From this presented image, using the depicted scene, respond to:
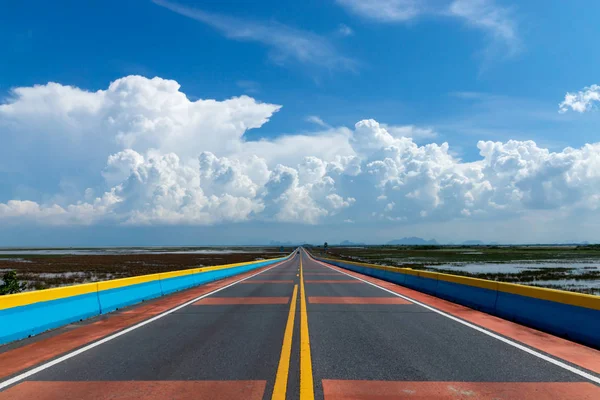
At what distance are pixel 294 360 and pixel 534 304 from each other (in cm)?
636

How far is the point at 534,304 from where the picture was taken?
9773 mm

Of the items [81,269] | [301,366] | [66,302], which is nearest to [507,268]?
[66,302]

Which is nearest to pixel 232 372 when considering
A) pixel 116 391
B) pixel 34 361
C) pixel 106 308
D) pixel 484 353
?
pixel 116 391

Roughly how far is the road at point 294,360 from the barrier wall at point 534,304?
1.32 feet

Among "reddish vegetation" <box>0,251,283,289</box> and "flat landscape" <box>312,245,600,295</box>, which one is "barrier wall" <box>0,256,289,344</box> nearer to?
"reddish vegetation" <box>0,251,283,289</box>

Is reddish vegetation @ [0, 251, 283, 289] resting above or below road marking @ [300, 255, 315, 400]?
below

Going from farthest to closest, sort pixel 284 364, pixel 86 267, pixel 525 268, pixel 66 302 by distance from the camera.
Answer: pixel 86 267 → pixel 525 268 → pixel 66 302 → pixel 284 364

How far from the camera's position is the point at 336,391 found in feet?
16.9

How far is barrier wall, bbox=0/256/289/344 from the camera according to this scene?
820 cm

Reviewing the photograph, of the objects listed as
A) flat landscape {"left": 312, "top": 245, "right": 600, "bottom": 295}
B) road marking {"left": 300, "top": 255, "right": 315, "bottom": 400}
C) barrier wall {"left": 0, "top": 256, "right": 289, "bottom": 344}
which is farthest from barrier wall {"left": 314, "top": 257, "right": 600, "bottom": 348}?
flat landscape {"left": 312, "top": 245, "right": 600, "bottom": 295}

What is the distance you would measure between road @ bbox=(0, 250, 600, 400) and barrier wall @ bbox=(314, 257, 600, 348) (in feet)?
1.32

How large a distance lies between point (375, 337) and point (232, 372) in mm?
3465

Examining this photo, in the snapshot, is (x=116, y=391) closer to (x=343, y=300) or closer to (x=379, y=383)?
(x=379, y=383)

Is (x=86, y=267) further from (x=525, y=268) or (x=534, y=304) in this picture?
(x=534, y=304)
